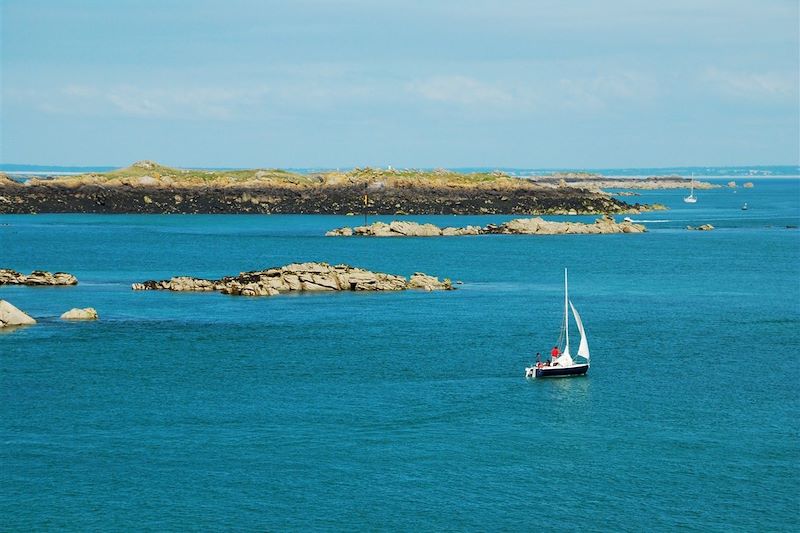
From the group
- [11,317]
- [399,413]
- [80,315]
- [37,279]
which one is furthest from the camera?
[37,279]

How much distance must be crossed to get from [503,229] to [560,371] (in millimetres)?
110378

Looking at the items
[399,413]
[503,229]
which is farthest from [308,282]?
[503,229]

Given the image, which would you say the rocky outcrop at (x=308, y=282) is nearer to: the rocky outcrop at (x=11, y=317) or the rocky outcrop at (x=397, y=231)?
the rocky outcrop at (x=11, y=317)

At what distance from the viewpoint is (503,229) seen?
6801 inches

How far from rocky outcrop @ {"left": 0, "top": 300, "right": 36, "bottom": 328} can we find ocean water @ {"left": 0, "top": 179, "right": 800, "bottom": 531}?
220cm

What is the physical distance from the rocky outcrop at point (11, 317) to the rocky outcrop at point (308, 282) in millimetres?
21884

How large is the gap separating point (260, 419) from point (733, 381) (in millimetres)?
26457

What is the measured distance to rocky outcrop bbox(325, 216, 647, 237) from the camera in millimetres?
167250

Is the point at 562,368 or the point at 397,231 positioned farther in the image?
the point at 397,231

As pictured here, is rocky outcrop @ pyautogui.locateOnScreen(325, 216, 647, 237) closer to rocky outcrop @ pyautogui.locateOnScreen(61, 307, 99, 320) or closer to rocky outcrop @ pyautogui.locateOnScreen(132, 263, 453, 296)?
rocky outcrop @ pyautogui.locateOnScreen(132, 263, 453, 296)

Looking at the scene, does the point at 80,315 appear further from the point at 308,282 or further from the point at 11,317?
the point at 308,282

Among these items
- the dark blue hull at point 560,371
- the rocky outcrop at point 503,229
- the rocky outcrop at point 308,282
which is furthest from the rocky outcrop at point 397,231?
the dark blue hull at point 560,371

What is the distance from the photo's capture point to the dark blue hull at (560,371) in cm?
6262

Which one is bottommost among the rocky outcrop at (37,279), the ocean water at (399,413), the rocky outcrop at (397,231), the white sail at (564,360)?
the ocean water at (399,413)
